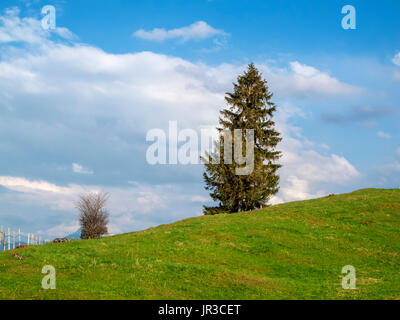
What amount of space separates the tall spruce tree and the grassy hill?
20.7 meters

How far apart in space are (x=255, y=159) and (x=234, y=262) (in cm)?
3684

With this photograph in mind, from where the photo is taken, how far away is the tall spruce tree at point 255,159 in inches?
2406

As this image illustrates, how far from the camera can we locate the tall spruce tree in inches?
2406

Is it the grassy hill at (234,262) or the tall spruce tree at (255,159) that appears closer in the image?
the grassy hill at (234,262)

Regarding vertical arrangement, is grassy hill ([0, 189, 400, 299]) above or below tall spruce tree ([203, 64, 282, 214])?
below

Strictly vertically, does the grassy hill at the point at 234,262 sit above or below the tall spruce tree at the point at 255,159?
below

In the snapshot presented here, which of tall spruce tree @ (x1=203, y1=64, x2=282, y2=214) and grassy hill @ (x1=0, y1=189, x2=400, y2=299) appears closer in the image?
grassy hill @ (x1=0, y1=189, x2=400, y2=299)

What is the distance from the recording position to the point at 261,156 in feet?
212

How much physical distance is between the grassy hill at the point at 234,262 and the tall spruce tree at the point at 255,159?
20.7 m

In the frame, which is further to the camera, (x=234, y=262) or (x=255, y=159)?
(x=255, y=159)

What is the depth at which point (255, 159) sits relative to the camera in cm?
6138

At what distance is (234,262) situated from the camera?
2556cm
